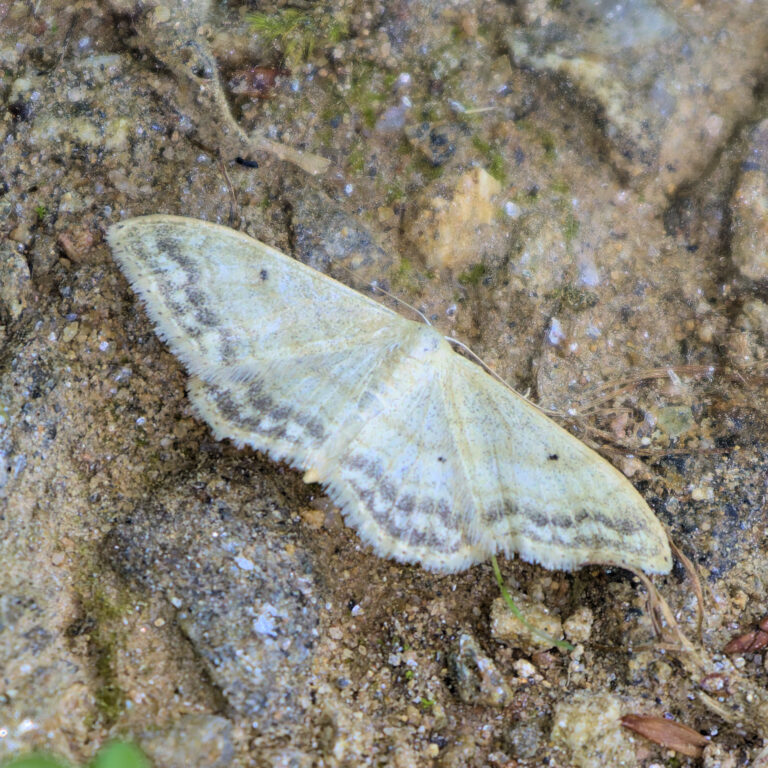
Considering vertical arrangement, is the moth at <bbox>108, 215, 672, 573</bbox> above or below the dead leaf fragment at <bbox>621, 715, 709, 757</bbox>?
above

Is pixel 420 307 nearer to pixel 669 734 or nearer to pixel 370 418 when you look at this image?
pixel 370 418

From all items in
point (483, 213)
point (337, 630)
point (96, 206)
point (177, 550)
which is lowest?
point (337, 630)

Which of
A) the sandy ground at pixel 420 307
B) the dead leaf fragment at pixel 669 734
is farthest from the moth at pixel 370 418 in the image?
the dead leaf fragment at pixel 669 734

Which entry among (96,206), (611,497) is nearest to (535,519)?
(611,497)

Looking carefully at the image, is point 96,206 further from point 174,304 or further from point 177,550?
point 177,550

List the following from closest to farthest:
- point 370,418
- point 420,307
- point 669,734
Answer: point 669,734 < point 370,418 < point 420,307

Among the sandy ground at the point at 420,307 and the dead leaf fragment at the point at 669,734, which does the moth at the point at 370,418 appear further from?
the dead leaf fragment at the point at 669,734

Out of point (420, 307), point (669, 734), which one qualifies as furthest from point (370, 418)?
point (669, 734)

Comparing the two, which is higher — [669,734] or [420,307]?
[420,307]

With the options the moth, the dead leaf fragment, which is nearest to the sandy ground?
the dead leaf fragment

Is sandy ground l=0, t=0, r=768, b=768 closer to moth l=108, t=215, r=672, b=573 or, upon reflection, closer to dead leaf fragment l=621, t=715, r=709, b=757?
dead leaf fragment l=621, t=715, r=709, b=757

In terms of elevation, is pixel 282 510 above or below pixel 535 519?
below
